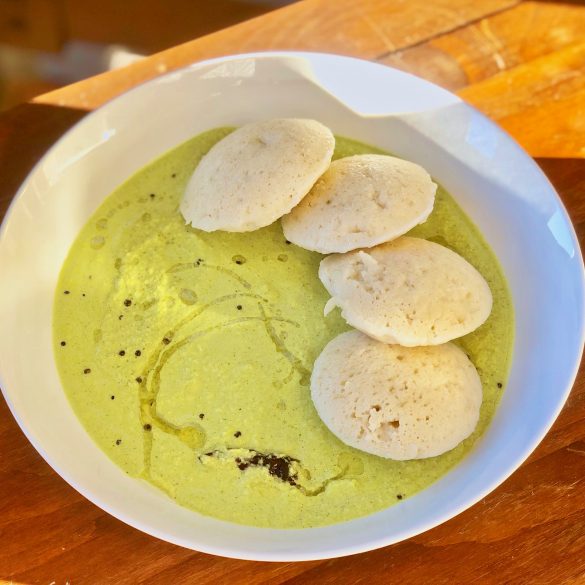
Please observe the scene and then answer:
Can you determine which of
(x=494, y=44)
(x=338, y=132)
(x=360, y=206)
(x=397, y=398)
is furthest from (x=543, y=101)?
(x=397, y=398)

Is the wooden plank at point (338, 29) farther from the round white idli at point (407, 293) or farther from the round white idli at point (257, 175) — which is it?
the round white idli at point (407, 293)

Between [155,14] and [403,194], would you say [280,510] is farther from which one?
[155,14]

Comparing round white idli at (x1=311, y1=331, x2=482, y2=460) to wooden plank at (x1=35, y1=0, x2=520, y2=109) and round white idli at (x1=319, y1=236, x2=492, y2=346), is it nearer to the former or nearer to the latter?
round white idli at (x1=319, y1=236, x2=492, y2=346)

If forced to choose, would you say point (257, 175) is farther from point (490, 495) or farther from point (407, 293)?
point (490, 495)

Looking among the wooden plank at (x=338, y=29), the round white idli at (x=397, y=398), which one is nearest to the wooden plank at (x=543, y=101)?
the wooden plank at (x=338, y=29)

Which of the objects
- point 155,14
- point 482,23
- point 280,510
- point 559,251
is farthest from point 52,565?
point 155,14

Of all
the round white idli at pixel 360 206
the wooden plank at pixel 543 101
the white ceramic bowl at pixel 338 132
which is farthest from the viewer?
the wooden plank at pixel 543 101
